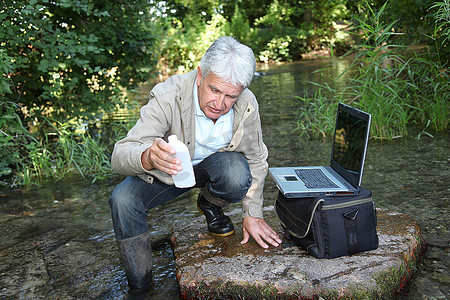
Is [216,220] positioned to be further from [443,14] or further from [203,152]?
[443,14]

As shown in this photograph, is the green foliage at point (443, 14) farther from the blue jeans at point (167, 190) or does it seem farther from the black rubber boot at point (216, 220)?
the black rubber boot at point (216, 220)

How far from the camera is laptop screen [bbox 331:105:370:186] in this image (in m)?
2.30

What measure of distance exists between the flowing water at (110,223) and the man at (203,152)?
14.1 inches

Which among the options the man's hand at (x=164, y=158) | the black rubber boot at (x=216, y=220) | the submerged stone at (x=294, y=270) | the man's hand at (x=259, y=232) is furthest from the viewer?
the black rubber boot at (x=216, y=220)

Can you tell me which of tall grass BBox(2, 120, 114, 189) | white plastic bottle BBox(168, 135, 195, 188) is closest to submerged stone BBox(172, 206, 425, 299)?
white plastic bottle BBox(168, 135, 195, 188)

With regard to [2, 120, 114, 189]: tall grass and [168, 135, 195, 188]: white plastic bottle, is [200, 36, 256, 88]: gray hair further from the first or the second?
[2, 120, 114, 189]: tall grass

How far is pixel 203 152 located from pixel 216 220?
18.2 inches

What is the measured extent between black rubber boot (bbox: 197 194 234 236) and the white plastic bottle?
0.78 m

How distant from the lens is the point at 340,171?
103 inches

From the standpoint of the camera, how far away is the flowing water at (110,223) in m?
2.36

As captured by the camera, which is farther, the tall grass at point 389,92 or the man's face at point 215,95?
the tall grass at point 389,92

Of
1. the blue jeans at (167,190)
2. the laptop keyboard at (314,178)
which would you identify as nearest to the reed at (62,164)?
the blue jeans at (167,190)

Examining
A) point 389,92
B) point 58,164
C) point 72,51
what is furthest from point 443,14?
point 58,164

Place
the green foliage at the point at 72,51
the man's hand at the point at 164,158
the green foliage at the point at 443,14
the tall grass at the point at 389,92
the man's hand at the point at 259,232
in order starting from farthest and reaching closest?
the tall grass at the point at 389,92 < the green foliage at the point at 72,51 < the green foliage at the point at 443,14 < the man's hand at the point at 259,232 < the man's hand at the point at 164,158
